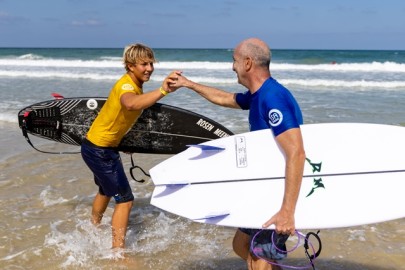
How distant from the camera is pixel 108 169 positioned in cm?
381

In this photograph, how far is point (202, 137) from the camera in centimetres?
460

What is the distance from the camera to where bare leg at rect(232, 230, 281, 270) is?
2752 millimetres

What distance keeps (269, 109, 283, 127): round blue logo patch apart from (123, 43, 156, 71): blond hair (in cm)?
148

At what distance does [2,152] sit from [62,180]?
5.69ft

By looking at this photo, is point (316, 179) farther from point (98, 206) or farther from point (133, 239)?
point (98, 206)

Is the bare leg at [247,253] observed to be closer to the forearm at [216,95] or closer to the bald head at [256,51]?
the forearm at [216,95]

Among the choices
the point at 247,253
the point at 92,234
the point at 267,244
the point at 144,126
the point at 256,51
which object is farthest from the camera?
the point at 144,126

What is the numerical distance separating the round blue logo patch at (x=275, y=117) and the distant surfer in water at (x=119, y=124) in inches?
44.4

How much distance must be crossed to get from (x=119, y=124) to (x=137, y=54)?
578 mm

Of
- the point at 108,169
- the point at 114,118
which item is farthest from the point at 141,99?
the point at 108,169

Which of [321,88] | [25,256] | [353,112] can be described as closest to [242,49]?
[25,256]

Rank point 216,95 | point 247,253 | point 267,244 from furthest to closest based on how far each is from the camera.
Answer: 1. point 216,95
2. point 247,253
3. point 267,244

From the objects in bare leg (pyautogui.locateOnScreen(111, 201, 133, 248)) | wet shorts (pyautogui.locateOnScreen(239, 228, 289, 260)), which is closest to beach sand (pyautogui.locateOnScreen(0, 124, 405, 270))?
bare leg (pyautogui.locateOnScreen(111, 201, 133, 248))

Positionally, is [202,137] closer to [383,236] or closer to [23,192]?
[383,236]
